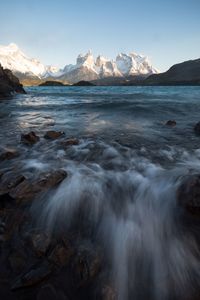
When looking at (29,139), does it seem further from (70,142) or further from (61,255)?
(61,255)

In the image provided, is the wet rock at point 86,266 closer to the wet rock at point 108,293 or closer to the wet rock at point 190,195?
the wet rock at point 108,293

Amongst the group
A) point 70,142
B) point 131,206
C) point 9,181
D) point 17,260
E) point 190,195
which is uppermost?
point 190,195

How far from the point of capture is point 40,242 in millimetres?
4336

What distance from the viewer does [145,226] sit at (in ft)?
16.3

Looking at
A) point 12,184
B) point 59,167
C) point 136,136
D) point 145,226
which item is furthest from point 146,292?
point 136,136

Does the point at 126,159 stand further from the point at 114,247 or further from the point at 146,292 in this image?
the point at 146,292

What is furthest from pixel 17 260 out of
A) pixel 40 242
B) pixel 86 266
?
pixel 86 266

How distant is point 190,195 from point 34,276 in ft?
11.9

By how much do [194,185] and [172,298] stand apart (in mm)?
2472

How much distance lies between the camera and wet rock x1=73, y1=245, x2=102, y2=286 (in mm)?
3764

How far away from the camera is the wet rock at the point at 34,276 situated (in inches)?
142

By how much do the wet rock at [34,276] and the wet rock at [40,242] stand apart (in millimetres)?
254

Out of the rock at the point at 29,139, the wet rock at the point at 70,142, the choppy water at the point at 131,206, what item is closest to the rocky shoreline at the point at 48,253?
the choppy water at the point at 131,206

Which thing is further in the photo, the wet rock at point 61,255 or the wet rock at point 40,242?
the wet rock at point 40,242
